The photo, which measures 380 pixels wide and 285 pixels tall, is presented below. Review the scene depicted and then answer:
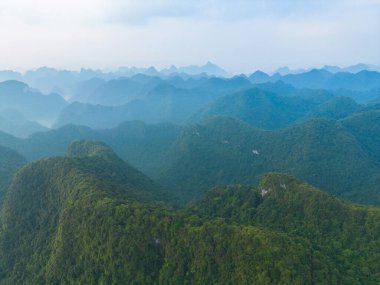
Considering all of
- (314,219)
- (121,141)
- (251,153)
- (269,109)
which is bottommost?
(121,141)

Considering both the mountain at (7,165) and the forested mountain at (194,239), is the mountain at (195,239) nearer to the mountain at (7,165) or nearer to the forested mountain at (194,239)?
the forested mountain at (194,239)

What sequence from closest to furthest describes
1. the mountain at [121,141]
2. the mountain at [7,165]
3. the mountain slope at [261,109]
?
the mountain at [7,165] < the mountain at [121,141] < the mountain slope at [261,109]

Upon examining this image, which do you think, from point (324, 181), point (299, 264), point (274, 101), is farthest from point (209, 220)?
point (274, 101)

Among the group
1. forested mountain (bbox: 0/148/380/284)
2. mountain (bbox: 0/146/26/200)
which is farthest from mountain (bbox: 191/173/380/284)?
mountain (bbox: 0/146/26/200)

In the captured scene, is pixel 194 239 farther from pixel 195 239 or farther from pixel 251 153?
pixel 251 153

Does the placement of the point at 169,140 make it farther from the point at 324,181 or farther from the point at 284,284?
the point at 284,284

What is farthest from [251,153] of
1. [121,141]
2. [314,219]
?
[314,219]

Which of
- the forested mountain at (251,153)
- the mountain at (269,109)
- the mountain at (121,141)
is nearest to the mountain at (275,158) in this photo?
the forested mountain at (251,153)
